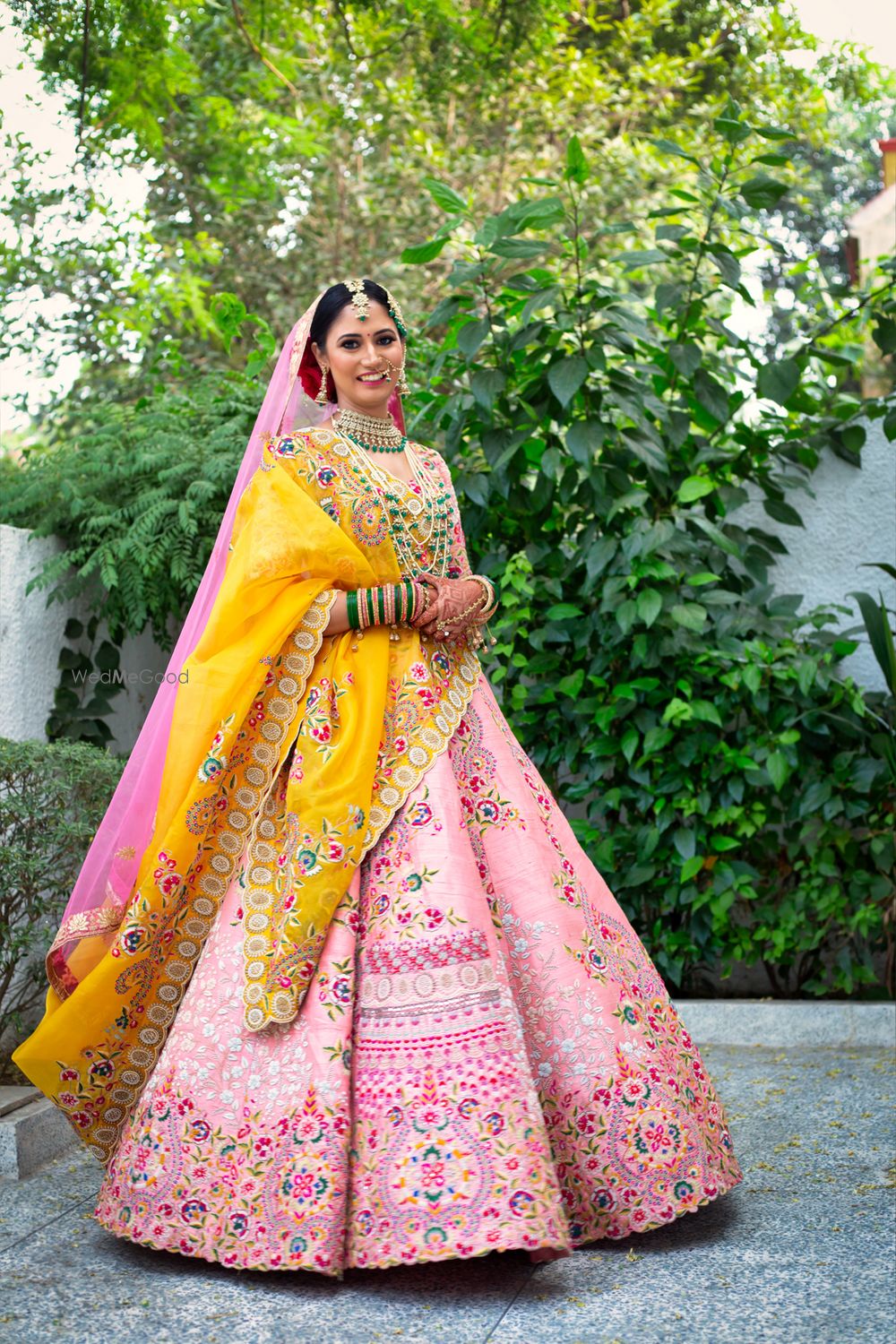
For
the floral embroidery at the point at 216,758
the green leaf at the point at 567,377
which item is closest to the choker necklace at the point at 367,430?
the floral embroidery at the point at 216,758

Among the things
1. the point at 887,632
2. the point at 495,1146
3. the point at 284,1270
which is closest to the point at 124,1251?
the point at 284,1270

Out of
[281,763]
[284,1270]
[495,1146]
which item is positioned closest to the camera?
[495,1146]

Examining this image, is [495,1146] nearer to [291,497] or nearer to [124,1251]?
[124,1251]

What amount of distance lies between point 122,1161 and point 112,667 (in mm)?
2020

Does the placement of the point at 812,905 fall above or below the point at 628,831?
below

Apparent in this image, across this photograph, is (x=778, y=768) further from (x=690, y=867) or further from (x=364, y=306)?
(x=364, y=306)

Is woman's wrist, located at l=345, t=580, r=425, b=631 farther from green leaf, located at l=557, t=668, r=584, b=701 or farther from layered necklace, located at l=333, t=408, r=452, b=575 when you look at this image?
green leaf, located at l=557, t=668, r=584, b=701

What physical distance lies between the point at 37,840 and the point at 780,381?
2.54 meters

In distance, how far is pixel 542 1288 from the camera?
2029 millimetres

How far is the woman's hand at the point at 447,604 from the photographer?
2475 millimetres

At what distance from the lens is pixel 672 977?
3.95 m

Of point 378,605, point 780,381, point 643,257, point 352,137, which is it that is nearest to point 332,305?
point 378,605

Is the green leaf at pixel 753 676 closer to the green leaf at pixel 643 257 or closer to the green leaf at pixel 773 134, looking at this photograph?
the green leaf at pixel 643 257

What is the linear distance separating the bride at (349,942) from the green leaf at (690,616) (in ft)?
4.05
